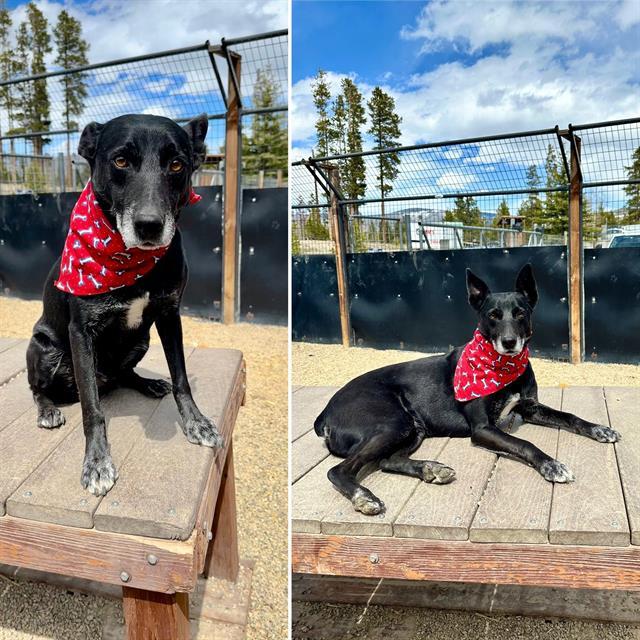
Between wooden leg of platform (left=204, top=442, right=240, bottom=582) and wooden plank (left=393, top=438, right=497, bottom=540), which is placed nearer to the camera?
wooden plank (left=393, top=438, right=497, bottom=540)

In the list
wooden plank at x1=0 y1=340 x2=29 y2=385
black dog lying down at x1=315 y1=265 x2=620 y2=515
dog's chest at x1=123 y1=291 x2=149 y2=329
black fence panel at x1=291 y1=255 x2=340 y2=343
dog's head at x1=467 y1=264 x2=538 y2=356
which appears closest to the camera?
dog's chest at x1=123 y1=291 x2=149 y2=329

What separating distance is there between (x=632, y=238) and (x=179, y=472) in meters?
4.50

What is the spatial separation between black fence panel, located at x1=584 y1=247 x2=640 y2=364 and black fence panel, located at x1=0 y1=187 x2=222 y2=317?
3.67 m

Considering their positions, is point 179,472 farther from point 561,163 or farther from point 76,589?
point 561,163

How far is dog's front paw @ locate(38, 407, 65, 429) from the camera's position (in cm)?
215

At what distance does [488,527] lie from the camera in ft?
5.54

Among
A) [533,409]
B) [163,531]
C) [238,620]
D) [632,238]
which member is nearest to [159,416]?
[163,531]

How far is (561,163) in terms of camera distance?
15.5 feet

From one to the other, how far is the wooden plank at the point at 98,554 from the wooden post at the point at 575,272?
→ 13.3ft

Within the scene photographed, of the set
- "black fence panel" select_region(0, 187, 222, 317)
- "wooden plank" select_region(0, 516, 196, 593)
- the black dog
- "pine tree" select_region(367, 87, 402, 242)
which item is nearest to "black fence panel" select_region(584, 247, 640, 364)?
"pine tree" select_region(367, 87, 402, 242)

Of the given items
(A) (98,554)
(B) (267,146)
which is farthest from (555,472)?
(B) (267,146)

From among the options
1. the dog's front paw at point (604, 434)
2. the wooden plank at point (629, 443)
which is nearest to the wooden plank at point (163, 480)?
the wooden plank at point (629, 443)

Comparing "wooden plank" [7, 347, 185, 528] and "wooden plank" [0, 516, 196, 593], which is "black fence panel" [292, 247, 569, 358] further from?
"wooden plank" [0, 516, 196, 593]

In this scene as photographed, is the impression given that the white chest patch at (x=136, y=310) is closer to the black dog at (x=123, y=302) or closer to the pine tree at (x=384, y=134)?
the black dog at (x=123, y=302)
